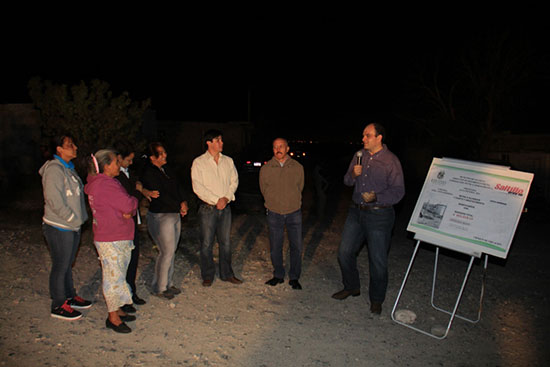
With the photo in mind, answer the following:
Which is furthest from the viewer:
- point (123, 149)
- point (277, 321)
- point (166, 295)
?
point (166, 295)

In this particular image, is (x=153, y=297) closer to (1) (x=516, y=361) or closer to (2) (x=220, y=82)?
(1) (x=516, y=361)

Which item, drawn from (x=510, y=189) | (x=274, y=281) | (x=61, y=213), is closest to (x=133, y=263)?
(x=61, y=213)

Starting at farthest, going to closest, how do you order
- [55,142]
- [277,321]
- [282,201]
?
[282,201]
[277,321]
[55,142]

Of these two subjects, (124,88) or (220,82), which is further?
(220,82)

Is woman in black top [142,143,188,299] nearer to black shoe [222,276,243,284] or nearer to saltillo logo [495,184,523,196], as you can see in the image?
black shoe [222,276,243,284]

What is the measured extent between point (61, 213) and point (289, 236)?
275cm

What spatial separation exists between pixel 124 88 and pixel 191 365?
101 ft

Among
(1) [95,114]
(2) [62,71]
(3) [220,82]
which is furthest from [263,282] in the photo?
(3) [220,82]

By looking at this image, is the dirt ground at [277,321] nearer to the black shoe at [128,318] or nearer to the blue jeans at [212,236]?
the black shoe at [128,318]

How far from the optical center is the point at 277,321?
4586 mm

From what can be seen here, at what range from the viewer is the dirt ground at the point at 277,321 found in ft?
12.7

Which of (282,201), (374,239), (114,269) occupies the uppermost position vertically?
(282,201)

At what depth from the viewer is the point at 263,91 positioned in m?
43.9

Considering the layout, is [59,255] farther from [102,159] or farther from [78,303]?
[102,159]
